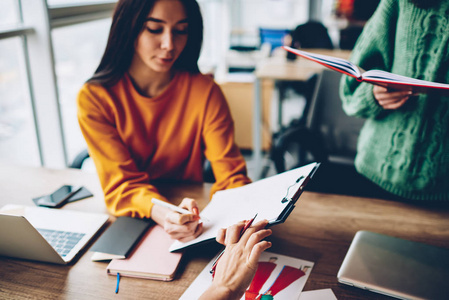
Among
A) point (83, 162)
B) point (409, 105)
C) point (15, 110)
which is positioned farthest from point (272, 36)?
point (409, 105)

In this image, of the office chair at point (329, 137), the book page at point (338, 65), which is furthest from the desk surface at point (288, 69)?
the book page at point (338, 65)

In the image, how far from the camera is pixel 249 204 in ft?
3.03

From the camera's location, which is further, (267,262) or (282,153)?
(282,153)

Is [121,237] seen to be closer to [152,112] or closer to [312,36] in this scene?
[152,112]

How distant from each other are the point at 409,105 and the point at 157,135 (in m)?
0.82

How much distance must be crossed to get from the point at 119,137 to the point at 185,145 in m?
0.24

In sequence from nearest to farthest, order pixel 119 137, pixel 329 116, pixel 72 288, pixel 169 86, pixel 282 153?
pixel 72 288 < pixel 119 137 < pixel 169 86 < pixel 282 153 < pixel 329 116

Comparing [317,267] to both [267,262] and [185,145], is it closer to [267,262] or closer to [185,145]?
[267,262]

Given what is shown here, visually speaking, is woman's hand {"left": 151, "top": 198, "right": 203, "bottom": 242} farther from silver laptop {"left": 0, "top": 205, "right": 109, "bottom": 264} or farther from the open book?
the open book

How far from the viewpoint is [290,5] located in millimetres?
5566

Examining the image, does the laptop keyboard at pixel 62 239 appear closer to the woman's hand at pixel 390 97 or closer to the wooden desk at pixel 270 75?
the woman's hand at pixel 390 97

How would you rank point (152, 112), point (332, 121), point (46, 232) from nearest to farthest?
point (46, 232)
point (152, 112)
point (332, 121)

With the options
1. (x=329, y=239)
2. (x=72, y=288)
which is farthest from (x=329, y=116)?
(x=72, y=288)

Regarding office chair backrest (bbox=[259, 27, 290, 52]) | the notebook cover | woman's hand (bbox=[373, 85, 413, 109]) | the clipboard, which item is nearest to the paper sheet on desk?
the clipboard
